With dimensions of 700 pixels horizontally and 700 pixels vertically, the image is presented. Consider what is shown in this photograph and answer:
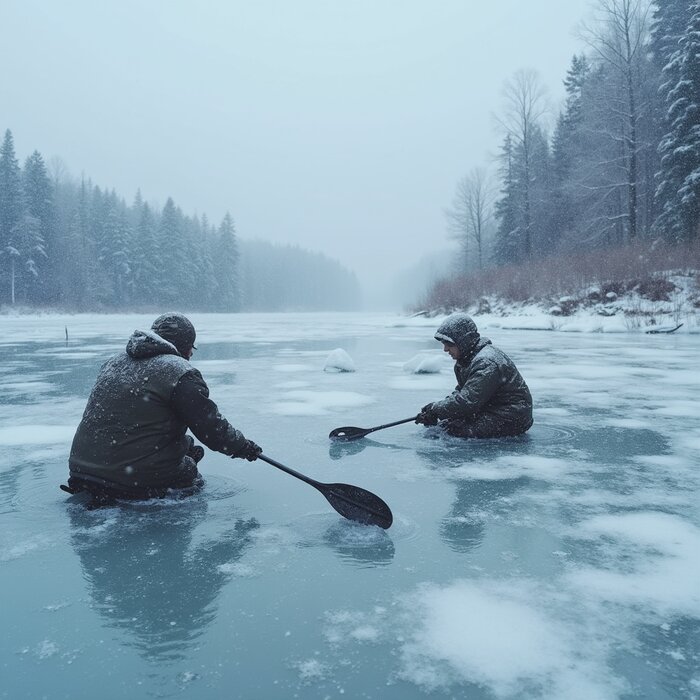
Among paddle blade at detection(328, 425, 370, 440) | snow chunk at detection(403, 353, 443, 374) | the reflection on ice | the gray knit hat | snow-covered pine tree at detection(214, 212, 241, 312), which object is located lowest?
the reflection on ice

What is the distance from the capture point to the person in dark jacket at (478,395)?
5.20 meters

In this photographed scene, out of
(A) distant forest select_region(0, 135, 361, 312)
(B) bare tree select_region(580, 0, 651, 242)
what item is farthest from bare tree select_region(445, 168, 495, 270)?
(A) distant forest select_region(0, 135, 361, 312)

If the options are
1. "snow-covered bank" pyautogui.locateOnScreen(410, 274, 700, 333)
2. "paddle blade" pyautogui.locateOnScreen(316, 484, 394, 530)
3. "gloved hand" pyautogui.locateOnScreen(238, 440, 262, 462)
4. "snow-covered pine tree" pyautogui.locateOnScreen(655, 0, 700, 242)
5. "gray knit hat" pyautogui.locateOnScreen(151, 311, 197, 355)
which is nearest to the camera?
"paddle blade" pyautogui.locateOnScreen(316, 484, 394, 530)

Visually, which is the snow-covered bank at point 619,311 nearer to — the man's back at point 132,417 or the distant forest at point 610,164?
the distant forest at point 610,164

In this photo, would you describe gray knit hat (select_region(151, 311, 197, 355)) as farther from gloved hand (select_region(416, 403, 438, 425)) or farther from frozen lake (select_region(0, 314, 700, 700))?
gloved hand (select_region(416, 403, 438, 425))

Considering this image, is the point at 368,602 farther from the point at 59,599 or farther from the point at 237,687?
the point at 59,599

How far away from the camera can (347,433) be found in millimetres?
5566

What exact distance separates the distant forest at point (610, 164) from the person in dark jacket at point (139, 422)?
21440 mm

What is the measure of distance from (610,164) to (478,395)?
29.5m

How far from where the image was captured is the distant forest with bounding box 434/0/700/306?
937 inches

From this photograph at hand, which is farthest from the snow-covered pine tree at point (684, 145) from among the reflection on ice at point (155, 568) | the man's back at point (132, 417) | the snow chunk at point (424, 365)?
the reflection on ice at point (155, 568)

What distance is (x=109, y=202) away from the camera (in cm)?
5900

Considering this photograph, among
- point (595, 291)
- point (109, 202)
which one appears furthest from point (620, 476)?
point (109, 202)

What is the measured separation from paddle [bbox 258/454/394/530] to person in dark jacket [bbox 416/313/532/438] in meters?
2.10
